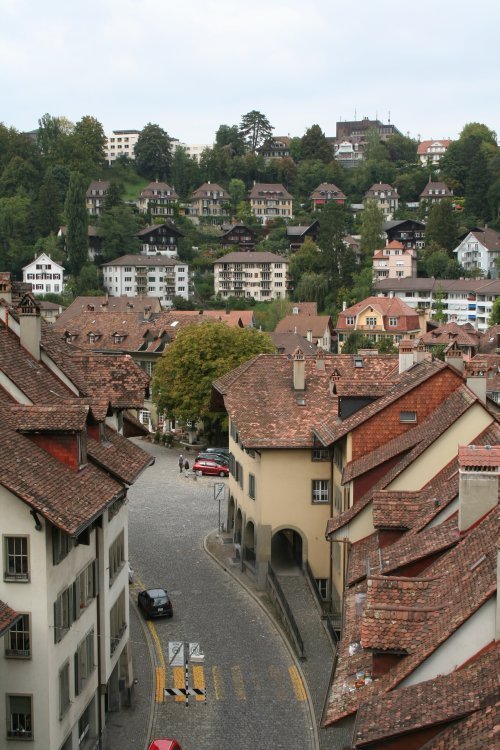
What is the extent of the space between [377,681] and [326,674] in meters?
15.6

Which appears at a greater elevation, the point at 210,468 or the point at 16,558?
the point at 16,558

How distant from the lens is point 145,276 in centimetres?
16588

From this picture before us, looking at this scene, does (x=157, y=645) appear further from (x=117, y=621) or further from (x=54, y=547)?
(x=54, y=547)

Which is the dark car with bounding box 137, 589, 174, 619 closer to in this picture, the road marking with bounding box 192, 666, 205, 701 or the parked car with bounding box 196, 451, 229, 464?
the road marking with bounding box 192, 666, 205, 701

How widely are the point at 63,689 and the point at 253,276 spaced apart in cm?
14584

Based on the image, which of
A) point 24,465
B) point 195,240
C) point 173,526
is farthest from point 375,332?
point 24,465

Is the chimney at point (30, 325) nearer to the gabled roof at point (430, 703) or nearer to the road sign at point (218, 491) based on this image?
the gabled roof at point (430, 703)

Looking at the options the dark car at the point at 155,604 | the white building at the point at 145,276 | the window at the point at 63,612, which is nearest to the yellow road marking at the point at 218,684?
the dark car at the point at 155,604

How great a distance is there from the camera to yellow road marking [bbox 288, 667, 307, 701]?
31.4 metres

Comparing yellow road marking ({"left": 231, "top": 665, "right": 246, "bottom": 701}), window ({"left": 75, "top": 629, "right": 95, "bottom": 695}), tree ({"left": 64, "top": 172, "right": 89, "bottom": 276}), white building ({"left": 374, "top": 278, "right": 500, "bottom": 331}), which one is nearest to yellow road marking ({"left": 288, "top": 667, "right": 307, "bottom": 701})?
yellow road marking ({"left": 231, "top": 665, "right": 246, "bottom": 701})

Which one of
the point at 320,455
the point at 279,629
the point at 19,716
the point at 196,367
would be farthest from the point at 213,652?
the point at 196,367

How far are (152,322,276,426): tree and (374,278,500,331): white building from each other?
68.8 m

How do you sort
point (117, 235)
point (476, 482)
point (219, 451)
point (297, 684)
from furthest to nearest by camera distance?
point (117, 235)
point (219, 451)
point (297, 684)
point (476, 482)

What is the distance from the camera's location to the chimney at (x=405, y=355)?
4125cm
